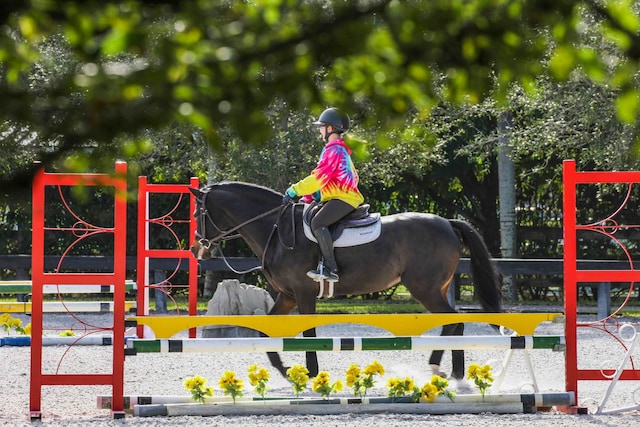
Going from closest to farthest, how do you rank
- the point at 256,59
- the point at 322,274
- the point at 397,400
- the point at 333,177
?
the point at 256,59 → the point at 397,400 → the point at 333,177 → the point at 322,274

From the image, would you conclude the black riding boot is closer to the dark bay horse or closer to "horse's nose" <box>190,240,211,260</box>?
the dark bay horse

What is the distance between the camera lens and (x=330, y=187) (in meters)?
8.80

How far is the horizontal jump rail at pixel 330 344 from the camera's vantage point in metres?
6.97

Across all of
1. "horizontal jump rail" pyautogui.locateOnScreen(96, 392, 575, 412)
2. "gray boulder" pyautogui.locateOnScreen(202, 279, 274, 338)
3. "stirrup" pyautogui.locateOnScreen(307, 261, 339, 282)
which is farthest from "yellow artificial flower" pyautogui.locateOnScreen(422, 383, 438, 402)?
"gray boulder" pyautogui.locateOnScreen(202, 279, 274, 338)

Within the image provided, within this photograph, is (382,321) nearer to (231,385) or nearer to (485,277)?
(231,385)

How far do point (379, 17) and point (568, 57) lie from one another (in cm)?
45

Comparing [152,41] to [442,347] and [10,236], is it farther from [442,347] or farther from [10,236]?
[10,236]

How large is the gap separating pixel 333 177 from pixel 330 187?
0.10 meters

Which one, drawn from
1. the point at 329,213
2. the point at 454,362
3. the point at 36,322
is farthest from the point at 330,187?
the point at 36,322

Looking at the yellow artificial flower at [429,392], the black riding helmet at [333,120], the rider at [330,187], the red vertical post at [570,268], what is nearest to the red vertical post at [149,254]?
the rider at [330,187]

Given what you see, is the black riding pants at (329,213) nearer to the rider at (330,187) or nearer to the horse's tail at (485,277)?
the rider at (330,187)

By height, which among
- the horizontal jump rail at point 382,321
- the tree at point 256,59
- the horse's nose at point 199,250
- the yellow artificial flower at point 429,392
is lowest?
the yellow artificial flower at point 429,392

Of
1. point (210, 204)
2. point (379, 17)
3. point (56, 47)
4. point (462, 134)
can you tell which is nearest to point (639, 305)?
point (462, 134)

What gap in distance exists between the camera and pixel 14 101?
2.34 meters
